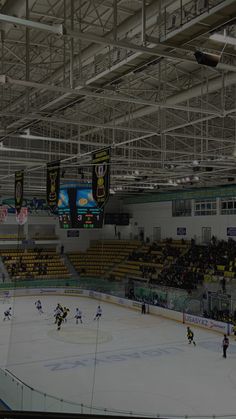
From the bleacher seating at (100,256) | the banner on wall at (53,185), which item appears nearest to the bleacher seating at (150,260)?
the bleacher seating at (100,256)

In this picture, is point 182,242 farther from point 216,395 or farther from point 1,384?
point 1,384

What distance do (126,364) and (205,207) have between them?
→ 23195mm

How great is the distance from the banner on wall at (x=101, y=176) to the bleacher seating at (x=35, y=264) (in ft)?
77.6

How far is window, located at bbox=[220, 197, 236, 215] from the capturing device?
117 feet

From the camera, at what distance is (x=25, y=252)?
42.9 m

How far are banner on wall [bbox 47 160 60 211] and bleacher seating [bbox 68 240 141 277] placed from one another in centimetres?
2202

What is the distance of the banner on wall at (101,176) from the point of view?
49.4 ft

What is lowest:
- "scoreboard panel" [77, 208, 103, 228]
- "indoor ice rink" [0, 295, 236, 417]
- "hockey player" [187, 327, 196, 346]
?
"indoor ice rink" [0, 295, 236, 417]

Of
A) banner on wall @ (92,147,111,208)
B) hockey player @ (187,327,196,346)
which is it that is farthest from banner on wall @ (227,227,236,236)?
banner on wall @ (92,147,111,208)

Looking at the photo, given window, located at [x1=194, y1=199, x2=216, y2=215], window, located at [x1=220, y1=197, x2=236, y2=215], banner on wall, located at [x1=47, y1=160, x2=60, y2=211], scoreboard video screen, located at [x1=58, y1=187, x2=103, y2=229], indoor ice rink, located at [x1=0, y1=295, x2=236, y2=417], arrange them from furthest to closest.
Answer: window, located at [x1=194, y1=199, x2=216, y2=215], window, located at [x1=220, y1=197, x2=236, y2=215], scoreboard video screen, located at [x1=58, y1=187, x2=103, y2=229], banner on wall, located at [x1=47, y1=160, x2=60, y2=211], indoor ice rink, located at [x1=0, y1=295, x2=236, y2=417]

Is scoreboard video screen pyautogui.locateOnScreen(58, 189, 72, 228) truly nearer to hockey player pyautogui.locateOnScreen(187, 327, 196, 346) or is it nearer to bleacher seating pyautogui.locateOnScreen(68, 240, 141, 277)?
hockey player pyautogui.locateOnScreen(187, 327, 196, 346)

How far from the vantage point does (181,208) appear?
41.7m

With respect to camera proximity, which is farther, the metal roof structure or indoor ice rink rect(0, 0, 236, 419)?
indoor ice rink rect(0, 0, 236, 419)

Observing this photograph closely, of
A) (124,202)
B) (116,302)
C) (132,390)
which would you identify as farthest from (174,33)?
(124,202)
